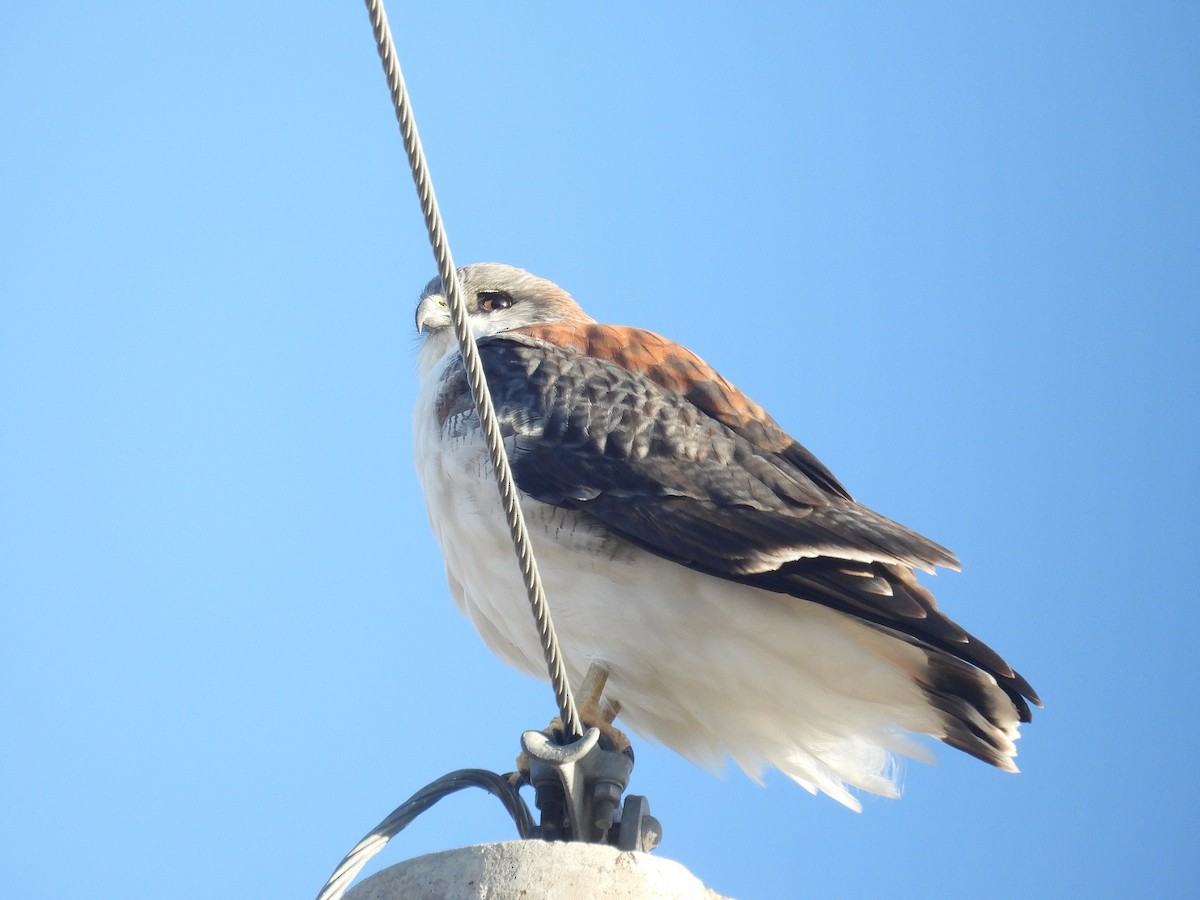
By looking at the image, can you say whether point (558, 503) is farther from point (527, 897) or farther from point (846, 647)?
point (527, 897)

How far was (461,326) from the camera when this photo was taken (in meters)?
2.81

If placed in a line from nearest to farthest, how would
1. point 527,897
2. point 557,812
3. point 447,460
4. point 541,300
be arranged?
point 527,897, point 557,812, point 447,460, point 541,300

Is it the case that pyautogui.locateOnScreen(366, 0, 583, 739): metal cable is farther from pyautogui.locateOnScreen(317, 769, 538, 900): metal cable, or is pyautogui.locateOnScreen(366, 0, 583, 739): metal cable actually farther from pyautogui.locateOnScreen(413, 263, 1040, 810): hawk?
pyautogui.locateOnScreen(413, 263, 1040, 810): hawk

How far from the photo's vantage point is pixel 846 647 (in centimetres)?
425

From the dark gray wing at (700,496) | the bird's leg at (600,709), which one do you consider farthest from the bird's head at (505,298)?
the bird's leg at (600,709)

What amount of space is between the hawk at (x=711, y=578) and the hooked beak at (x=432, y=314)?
968 millimetres

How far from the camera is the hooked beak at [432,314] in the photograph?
5738 mm

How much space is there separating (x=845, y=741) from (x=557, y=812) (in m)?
1.42

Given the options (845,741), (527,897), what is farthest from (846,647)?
(527,897)

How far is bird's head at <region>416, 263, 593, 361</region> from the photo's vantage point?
19.8 feet

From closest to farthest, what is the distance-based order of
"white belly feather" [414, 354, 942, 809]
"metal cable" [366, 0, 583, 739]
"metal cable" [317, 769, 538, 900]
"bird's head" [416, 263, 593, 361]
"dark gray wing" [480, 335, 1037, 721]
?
"metal cable" [366, 0, 583, 739] → "metal cable" [317, 769, 538, 900] → "dark gray wing" [480, 335, 1037, 721] → "white belly feather" [414, 354, 942, 809] → "bird's head" [416, 263, 593, 361]

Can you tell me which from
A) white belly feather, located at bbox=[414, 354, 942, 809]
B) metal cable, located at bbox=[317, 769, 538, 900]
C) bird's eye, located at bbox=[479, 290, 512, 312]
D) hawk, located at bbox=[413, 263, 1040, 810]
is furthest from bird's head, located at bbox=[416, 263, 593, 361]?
metal cable, located at bbox=[317, 769, 538, 900]

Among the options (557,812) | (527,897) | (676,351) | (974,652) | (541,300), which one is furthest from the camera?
(541,300)

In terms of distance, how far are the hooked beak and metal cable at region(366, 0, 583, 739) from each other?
2699mm
